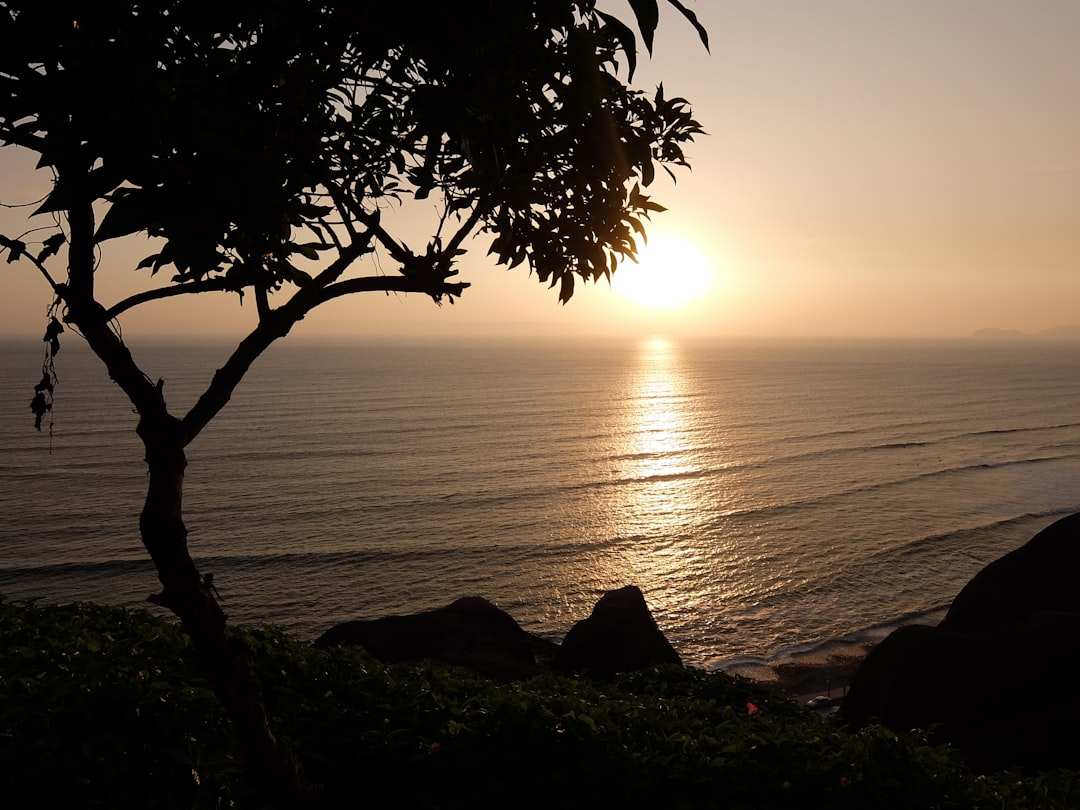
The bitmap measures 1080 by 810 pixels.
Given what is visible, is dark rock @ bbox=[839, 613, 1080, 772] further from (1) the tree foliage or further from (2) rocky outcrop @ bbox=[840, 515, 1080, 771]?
(1) the tree foliage

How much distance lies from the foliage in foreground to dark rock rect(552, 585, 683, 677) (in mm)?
11008

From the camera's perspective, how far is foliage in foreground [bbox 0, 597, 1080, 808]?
5.69 meters

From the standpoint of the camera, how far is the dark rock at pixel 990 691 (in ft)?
40.2

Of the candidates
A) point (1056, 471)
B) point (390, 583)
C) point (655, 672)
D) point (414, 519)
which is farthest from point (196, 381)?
point (655, 672)

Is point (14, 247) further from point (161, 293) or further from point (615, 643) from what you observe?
point (615, 643)

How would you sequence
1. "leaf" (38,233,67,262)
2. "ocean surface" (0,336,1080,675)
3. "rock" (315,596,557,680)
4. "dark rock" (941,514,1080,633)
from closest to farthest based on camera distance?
"leaf" (38,233,67,262) < "rock" (315,596,557,680) < "dark rock" (941,514,1080,633) < "ocean surface" (0,336,1080,675)

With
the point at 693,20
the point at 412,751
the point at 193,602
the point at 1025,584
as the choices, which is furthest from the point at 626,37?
the point at 1025,584

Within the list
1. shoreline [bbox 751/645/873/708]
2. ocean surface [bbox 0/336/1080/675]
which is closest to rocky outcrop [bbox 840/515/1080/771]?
shoreline [bbox 751/645/873/708]

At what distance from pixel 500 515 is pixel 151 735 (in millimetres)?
36278

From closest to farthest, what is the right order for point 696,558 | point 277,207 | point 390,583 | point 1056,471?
point 277,207 < point 390,583 < point 696,558 < point 1056,471

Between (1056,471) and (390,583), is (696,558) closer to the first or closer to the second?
(390,583)

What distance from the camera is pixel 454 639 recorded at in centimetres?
1875

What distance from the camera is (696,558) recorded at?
1419 inches

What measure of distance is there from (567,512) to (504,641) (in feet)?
76.5
